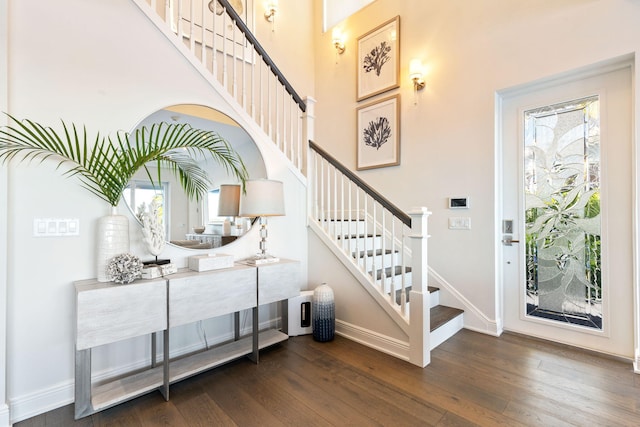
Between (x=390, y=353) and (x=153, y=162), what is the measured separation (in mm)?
2400

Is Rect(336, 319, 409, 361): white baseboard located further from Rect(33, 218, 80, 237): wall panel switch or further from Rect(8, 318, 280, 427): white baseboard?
Rect(33, 218, 80, 237): wall panel switch

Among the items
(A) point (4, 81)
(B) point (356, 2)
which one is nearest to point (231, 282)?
(A) point (4, 81)

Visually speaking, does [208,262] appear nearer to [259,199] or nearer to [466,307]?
[259,199]

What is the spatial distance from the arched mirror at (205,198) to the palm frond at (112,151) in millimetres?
62

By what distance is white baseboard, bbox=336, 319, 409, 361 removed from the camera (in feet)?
7.94

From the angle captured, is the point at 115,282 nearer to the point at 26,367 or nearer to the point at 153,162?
the point at 26,367

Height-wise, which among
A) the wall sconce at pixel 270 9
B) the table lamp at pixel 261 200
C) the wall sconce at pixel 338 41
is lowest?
the table lamp at pixel 261 200

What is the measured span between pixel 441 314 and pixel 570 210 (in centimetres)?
147

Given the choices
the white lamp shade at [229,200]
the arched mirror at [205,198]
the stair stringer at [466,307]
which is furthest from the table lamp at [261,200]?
the stair stringer at [466,307]

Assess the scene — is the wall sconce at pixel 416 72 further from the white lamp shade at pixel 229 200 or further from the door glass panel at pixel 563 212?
the white lamp shade at pixel 229 200

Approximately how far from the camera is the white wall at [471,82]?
8.06 ft

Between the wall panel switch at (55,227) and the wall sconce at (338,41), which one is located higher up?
the wall sconce at (338,41)

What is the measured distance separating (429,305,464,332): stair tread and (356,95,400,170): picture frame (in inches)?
67.7

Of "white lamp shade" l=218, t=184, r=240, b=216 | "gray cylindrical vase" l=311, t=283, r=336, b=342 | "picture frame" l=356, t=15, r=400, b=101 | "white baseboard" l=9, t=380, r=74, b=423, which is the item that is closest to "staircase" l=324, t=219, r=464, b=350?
"gray cylindrical vase" l=311, t=283, r=336, b=342
